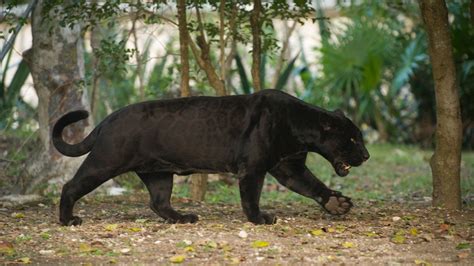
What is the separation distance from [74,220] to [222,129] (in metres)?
1.24

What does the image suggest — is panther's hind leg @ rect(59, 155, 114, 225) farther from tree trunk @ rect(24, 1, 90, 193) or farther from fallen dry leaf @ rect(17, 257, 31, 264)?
tree trunk @ rect(24, 1, 90, 193)

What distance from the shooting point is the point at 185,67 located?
334 inches

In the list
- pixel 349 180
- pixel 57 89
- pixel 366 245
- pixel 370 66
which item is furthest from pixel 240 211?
pixel 370 66

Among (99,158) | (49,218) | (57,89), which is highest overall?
(57,89)

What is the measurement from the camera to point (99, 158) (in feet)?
21.7

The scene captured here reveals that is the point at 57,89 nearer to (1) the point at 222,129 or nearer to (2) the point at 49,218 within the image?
(2) the point at 49,218

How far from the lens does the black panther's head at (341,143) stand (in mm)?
Result: 6938

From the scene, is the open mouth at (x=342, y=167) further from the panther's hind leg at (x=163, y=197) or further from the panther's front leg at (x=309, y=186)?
the panther's hind leg at (x=163, y=197)

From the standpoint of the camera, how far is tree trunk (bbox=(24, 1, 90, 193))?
379 inches

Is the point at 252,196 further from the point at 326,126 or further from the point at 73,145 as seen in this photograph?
the point at 73,145

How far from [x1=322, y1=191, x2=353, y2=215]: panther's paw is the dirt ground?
0.08 m

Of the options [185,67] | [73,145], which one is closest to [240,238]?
[73,145]

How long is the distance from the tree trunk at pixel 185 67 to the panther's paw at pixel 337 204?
6.71 feet

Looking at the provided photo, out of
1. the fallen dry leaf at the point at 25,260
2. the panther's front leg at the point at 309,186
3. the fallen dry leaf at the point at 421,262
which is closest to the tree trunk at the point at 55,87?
the panther's front leg at the point at 309,186
